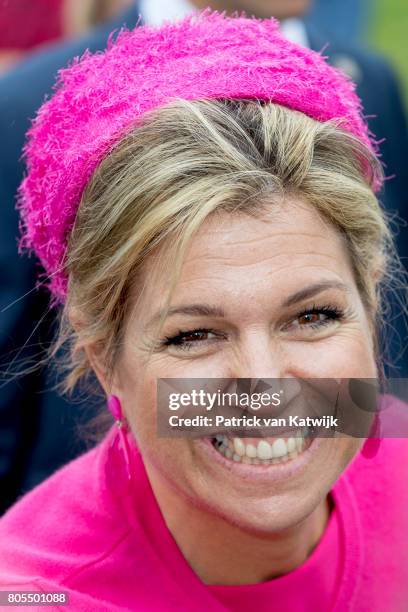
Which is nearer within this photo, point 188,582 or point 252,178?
point 252,178

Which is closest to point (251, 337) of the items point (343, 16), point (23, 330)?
point (23, 330)

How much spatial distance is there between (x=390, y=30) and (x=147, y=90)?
7702 mm

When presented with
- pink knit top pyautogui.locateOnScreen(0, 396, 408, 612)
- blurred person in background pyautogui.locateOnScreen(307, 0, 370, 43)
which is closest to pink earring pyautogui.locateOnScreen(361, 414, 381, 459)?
pink knit top pyautogui.locateOnScreen(0, 396, 408, 612)

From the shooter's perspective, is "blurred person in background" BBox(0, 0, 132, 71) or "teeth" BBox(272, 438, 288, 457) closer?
"teeth" BBox(272, 438, 288, 457)

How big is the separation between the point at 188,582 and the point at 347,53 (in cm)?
255

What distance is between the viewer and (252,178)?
179 centimetres

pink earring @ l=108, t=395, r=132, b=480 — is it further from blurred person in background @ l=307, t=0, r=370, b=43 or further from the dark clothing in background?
blurred person in background @ l=307, t=0, r=370, b=43

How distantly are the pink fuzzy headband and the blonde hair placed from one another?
4 cm

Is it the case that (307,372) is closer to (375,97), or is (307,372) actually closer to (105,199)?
(105,199)

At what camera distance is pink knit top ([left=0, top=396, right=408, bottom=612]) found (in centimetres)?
190

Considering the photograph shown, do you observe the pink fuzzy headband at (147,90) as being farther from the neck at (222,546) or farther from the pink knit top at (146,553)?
the neck at (222,546)

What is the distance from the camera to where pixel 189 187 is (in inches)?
69.4

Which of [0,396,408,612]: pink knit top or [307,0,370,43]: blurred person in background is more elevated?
[307,0,370,43]: blurred person in background

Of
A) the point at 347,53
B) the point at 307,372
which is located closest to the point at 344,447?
the point at 307,372
